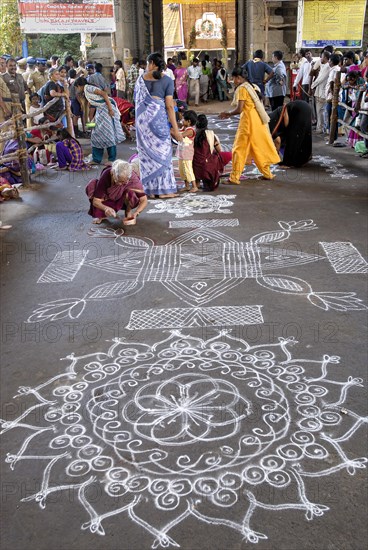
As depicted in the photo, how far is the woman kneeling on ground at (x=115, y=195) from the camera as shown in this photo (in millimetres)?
5086

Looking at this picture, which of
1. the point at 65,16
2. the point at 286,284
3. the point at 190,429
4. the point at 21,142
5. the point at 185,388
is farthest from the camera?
the point at 65,16

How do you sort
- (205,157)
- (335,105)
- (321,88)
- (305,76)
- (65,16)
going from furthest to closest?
1. (65,16)
2. (305,76)
3. (321,88)
4. (335,105)
5. (205,157)

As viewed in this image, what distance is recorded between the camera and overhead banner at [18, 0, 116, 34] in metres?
11.9

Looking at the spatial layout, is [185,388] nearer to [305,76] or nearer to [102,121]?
[102,121]

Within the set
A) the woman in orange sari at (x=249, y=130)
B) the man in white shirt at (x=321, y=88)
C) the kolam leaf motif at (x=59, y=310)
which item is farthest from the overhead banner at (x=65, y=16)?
the kolam leaf motif at (x=59, y=310)

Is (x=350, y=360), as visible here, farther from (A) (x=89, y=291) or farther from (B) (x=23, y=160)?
(B) (x=23, y=160)

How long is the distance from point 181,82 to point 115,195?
1175cm

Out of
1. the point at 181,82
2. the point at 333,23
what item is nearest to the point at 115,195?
the point at 333,23

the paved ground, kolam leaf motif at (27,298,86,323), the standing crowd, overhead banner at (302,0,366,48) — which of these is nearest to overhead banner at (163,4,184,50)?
overhead banner at (302,0,366,48)

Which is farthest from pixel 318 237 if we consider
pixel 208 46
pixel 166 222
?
pixel 208 46

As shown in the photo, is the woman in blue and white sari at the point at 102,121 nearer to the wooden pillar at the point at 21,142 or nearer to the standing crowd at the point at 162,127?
the standing crowd at the point at 162,127

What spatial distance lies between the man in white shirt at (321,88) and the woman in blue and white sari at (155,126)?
4505 millimetres

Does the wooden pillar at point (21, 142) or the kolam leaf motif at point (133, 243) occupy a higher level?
the wooden pillar at point (21, 142)

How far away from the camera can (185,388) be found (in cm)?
268
